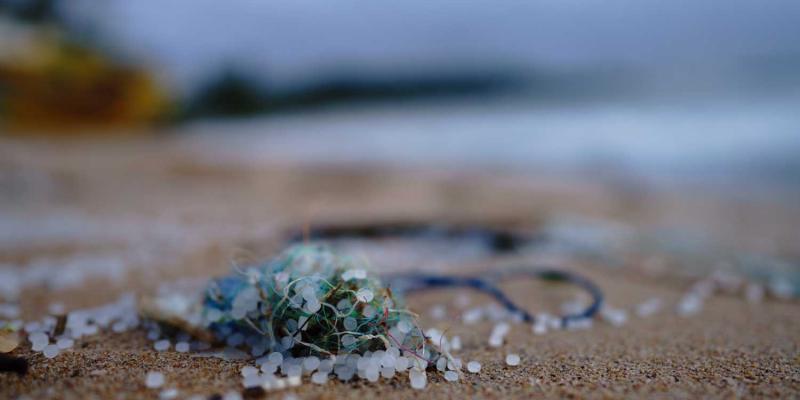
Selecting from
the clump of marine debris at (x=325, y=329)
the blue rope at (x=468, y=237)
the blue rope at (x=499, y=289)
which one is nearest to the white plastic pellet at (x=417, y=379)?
the clump of marine debris at (x=325, y=329)

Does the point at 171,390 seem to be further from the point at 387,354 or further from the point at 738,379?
the point at 738,379

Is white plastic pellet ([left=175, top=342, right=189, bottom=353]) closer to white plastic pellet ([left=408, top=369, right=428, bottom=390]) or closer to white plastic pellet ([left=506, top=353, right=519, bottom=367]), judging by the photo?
white plastic pellet ([left=408, top=369, right=428, bottom=390])

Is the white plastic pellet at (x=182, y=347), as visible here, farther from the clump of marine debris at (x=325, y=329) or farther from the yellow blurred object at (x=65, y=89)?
the yellow blurred object at (x=65, y=89)

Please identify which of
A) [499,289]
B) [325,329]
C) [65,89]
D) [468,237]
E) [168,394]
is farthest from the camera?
[65,89]

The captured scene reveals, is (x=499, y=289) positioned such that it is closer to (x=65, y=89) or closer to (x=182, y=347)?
(x=182, y=347)

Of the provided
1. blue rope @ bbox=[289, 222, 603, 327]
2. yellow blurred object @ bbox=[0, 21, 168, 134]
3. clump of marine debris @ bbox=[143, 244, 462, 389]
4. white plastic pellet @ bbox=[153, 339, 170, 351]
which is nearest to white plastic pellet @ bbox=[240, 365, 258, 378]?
clump of marine debris @ bbox=[143, 244, 462, 389]

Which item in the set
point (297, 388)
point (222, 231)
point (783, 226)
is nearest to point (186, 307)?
point (297, 388)

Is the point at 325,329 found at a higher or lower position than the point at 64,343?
higher

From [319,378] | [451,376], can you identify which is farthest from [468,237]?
[319,378]

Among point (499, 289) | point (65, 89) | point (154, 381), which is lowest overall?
point (65, 89)
